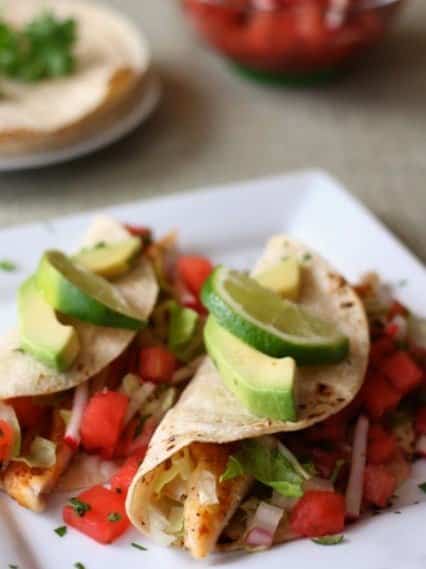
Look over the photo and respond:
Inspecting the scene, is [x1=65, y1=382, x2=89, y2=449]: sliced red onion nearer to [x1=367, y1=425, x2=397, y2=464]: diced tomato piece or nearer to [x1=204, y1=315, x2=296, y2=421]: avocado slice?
[x1=204, y1=315, x2=296, y2=421]: avocado slice

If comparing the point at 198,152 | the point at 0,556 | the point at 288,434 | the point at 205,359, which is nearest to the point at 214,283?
the point at 205,359

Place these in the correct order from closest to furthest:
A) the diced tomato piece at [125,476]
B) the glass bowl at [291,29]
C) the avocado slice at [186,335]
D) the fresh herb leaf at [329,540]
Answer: the fresh herb leaf at [329,540], the diced tomato piece at [125,476], the avocado slice at [186,335], the glass bowl at [291,29]

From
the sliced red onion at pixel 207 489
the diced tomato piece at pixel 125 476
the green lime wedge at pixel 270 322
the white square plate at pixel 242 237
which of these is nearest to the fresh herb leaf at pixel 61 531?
the white square plate at pixel 242 237

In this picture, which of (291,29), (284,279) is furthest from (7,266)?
(291,29)

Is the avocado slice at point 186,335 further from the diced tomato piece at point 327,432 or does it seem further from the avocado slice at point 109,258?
Result: the diced tomato piece at point 327,432

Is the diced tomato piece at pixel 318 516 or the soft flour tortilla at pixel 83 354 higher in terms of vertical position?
the soft flour tortilla at pixel 83 354

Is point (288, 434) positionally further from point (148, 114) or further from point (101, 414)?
point (148, 114)

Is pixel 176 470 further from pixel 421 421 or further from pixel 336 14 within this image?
pixel 336 14

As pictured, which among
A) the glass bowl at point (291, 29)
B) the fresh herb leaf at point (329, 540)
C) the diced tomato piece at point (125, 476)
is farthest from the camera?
the glass bowl at point (291, 29)
